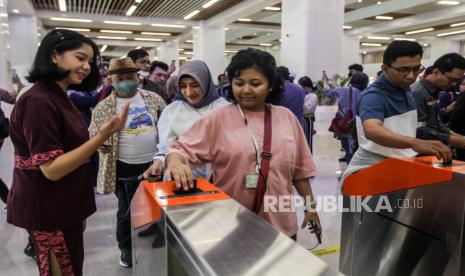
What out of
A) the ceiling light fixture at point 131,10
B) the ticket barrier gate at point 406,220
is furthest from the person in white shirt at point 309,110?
the ceiling light fixture at point 131,10

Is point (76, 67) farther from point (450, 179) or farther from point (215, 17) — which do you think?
point (215, 17)

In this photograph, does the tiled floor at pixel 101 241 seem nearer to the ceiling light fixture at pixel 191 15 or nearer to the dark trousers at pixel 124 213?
the dark trousers at pixel 124 213

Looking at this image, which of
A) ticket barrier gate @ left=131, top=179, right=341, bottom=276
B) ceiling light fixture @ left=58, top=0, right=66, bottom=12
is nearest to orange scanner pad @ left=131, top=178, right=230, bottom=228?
ticket barrier gate @ left=131, top=179, right=341, bottom=276

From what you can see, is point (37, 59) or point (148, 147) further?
point (148, 147)

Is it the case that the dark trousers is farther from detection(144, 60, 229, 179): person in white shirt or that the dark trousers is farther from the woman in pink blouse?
the woman in pink blouse

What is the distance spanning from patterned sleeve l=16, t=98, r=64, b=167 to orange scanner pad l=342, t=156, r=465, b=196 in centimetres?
140

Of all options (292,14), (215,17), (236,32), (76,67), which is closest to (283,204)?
(76,67)

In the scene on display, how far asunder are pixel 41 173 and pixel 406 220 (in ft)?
5.31

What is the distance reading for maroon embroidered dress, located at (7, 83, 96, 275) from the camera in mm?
1287

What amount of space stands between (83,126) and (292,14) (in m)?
7.48

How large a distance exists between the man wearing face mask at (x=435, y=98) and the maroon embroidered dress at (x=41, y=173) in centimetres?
181

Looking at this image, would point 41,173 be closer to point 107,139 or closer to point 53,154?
point 53,154

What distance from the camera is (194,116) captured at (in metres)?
1.84

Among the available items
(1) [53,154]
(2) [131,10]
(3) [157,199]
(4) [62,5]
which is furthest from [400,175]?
(4) [62,5]
